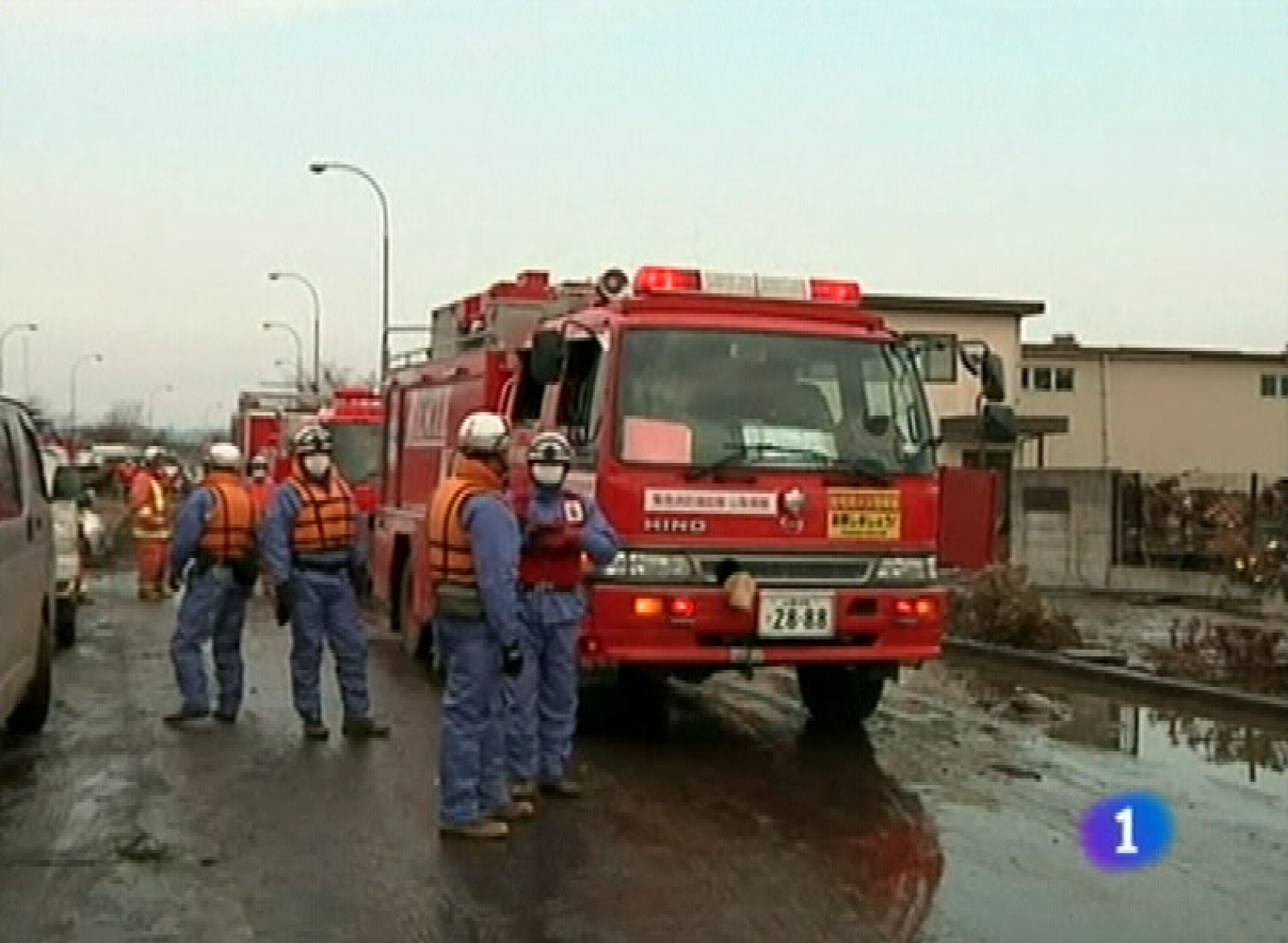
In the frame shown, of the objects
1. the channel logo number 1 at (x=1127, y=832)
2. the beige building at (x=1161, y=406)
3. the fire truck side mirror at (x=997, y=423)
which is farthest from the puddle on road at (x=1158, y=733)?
the beige building at (x=1161, y=406)

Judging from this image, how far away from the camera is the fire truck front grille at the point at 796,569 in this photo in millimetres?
10719

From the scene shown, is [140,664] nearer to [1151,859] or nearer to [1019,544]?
[1151,859]

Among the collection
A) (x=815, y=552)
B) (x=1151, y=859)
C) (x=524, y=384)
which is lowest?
(x=1151, y=859)

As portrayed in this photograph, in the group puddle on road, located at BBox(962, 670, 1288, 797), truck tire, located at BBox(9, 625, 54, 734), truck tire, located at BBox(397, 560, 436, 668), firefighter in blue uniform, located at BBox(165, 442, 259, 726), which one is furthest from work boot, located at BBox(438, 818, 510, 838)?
truck tire, located at BBox(397, 560, 436, 668)

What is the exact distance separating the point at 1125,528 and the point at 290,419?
45.9ft

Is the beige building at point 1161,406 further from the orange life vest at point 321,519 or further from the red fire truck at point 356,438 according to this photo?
the orange life vest at point 321,519

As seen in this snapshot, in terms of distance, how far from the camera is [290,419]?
32656 millimetres

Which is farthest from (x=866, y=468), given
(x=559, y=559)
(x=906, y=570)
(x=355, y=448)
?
(x=355, y=448)

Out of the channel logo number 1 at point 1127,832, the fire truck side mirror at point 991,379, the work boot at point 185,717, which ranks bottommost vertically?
the channel logo number 1 at point 1127,832

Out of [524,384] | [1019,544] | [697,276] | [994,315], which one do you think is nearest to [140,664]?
[524,384]

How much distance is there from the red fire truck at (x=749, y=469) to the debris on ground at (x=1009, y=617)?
19.3 ft

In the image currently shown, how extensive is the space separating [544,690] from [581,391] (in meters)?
2.46

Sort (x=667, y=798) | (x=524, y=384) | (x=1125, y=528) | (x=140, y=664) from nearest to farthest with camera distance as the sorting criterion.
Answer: (x=667, y=798) → (x=524, y=384) → (x=140, y=664) → (x=1125, y=528)

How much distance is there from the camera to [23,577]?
Answer: 32.7 ft
